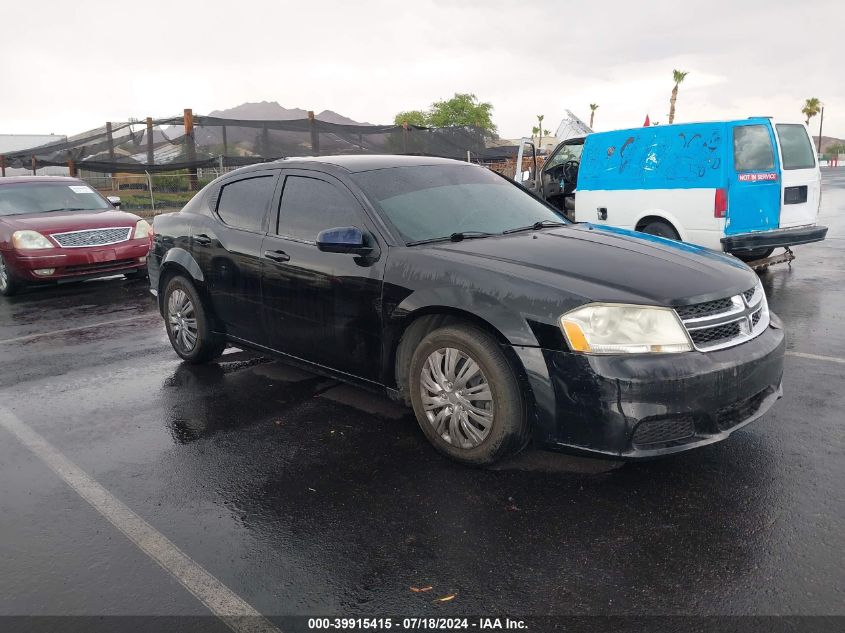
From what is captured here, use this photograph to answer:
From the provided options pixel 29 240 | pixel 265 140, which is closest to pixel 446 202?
pixel 29 240

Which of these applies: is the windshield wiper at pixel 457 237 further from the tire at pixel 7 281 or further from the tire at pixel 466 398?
the tire at pixel 7 281

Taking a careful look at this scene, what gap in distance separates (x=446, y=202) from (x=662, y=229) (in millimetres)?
5400

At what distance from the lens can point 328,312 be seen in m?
4.28

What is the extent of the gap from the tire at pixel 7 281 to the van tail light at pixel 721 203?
914cm

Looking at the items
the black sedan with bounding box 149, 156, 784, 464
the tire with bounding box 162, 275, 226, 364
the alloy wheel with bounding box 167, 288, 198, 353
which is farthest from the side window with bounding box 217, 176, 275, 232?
the alloy wheel with bounding box 167, 288, 198, 353

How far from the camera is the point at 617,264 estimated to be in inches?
142

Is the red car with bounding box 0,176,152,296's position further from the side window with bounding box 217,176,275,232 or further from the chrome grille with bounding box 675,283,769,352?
the chrome grille with bounding box 675,283,769,352

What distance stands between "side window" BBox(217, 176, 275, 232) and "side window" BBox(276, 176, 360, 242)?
21cm

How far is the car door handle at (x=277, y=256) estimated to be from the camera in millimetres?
4564

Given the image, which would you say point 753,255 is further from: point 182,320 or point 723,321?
point 182,320

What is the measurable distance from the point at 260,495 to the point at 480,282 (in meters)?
1.55

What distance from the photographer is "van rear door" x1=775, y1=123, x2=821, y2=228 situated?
833 cm

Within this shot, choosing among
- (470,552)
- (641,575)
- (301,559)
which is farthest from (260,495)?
(641,575)

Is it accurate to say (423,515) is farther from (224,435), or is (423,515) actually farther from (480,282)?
(224,435)
